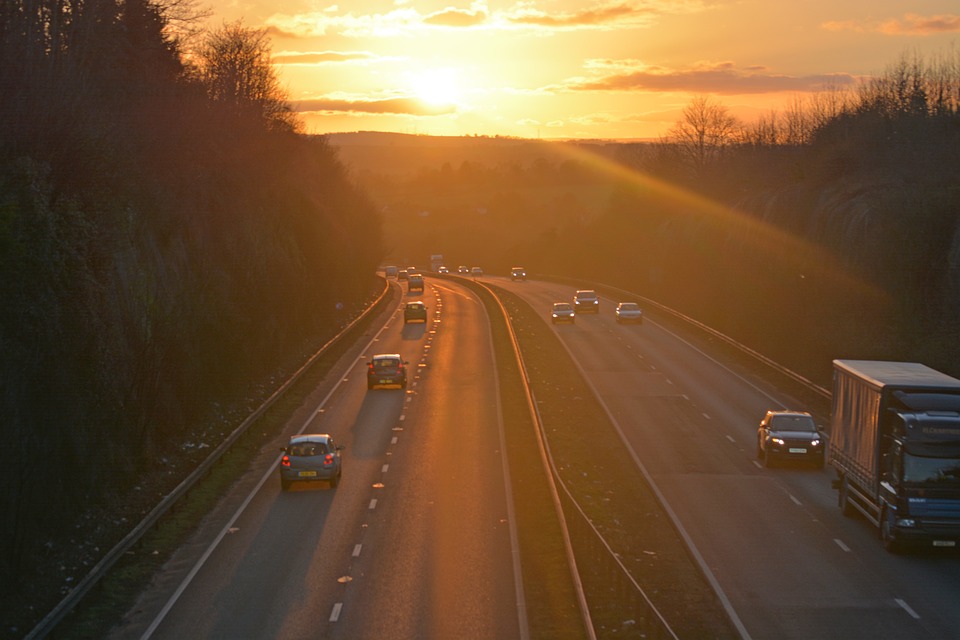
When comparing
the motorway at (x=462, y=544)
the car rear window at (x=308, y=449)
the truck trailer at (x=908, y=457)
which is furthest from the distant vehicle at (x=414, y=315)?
the truck trailer at (x=908, y=457)

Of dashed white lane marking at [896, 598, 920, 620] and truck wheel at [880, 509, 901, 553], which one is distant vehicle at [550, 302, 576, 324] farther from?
dashed white lane marking at [896, 598, 920, 620]

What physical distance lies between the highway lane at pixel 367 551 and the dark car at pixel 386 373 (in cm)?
525

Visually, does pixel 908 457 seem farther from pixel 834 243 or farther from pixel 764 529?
pixel 834 243

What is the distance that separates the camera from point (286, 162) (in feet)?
269

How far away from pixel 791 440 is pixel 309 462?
1433 centimetres

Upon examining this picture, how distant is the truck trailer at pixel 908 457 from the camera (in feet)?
71.9

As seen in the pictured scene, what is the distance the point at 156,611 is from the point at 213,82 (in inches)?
2436

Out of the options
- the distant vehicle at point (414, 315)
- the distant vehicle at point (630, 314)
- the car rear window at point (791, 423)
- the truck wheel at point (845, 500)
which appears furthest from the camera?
the distant vehicle at point (414, 315)

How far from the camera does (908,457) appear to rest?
22.1 metres

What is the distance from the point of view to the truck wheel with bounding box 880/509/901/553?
2258 cm

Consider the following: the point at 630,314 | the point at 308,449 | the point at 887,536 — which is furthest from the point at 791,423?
the point at 630,314

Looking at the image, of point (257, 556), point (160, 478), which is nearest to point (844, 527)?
point (257, 556)

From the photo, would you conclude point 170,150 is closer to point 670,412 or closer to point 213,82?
point 670,412

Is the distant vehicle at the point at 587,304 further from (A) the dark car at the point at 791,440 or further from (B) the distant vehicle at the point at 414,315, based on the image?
(A) the dark car at the point at 791,440
